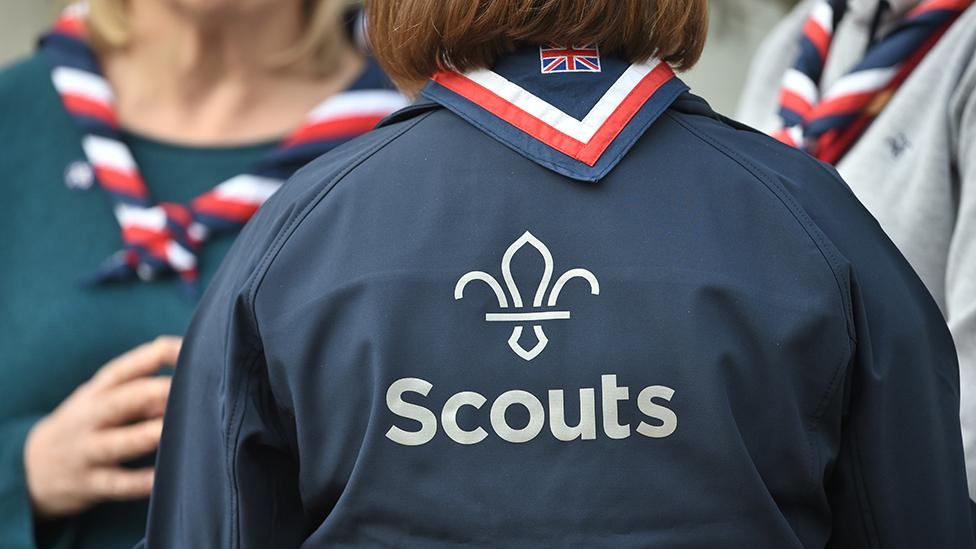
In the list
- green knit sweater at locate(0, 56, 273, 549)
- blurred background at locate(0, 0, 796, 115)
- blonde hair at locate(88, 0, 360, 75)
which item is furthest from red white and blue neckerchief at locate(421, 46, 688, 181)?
blurred background at locate(0, 0, 796, 115)

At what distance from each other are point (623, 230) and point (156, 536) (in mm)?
650

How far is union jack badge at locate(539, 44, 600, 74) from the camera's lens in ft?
4.01

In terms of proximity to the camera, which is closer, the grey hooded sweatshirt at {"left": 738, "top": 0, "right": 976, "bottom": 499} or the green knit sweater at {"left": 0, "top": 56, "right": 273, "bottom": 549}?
the grey hooded sweatshirt at {"left": 738, "top": 0, "right": 976, "bottom": 499}

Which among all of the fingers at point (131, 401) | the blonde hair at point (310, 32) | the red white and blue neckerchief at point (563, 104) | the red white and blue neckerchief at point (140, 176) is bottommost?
the fingers at point (131, 401)

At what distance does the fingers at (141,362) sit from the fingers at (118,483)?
13 cm

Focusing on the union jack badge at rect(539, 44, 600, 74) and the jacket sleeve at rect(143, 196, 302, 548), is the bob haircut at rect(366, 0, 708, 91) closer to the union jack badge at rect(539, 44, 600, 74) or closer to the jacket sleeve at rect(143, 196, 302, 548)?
the union jack badge at rect(539, 44, 600, 74)

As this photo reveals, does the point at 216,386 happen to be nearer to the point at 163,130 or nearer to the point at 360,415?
the point at 360,415

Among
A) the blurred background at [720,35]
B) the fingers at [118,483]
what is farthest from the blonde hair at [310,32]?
the blurred background at [720,35]

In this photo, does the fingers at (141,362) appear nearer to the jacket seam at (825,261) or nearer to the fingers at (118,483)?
the fingers at (118,483)

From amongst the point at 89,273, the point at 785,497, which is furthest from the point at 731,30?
the point at 785,497

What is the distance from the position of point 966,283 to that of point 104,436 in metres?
1.19

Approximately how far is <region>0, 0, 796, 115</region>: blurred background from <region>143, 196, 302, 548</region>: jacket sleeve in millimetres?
2650

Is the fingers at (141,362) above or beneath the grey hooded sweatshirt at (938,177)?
beneath

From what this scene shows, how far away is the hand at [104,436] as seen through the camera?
168 cm
